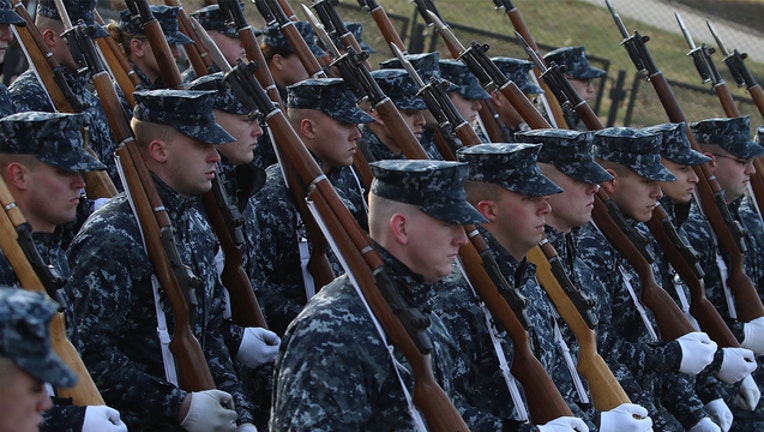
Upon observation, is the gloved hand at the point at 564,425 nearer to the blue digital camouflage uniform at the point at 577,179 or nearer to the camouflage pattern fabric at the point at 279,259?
the blue digital camouflage uniform at the point at 577,179

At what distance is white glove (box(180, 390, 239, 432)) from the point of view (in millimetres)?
4895

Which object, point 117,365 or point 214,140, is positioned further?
point 214,140

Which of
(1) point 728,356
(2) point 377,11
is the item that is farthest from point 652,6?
(1) point 728,356

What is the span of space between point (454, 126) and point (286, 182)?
130 centimetres

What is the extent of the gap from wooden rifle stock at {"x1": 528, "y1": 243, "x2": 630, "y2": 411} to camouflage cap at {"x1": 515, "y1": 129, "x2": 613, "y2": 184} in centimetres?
52

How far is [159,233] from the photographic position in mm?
5098

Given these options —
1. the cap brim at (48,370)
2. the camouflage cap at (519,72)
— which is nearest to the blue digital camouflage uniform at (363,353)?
the cap brim at (48,370)

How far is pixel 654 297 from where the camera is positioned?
6.97 m

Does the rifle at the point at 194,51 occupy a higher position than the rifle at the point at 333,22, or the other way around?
the rifle at the point at 194,51

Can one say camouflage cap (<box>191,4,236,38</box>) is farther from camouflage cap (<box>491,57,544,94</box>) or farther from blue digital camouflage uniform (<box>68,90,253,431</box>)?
blue digital camouflage uniform (<box>68,90,253,431</box>)

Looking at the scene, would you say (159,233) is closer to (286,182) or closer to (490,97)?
(286,182)

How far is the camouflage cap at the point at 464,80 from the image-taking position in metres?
8.29

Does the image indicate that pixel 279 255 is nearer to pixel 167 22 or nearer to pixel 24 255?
pixel 24 255

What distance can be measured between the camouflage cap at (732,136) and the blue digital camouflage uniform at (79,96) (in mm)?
4275
